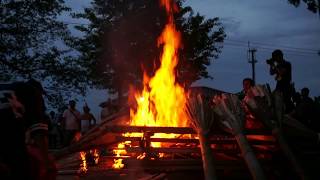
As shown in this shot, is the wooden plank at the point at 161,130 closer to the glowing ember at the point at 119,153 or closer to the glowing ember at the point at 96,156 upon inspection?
the glowing ember at the point at 119,153

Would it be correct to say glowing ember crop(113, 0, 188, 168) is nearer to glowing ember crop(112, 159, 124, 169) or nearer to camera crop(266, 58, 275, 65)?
glowing ember crop(112, 159, 124, 169)

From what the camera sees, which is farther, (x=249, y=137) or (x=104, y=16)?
(x=104, y=16)

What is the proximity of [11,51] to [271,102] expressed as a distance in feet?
60.3

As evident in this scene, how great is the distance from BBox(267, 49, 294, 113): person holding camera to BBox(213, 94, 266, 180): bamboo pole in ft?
6.91

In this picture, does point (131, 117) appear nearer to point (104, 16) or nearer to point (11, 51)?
point (11, 51)

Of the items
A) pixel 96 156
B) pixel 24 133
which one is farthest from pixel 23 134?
pixel 96 156

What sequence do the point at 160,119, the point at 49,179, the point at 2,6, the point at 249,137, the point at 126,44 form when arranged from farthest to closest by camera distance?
the point at 126,44, the point at 2,6, the point at 160,119, the point at 249,137, the point at 49,179

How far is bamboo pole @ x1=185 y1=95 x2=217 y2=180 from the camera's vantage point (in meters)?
7.63

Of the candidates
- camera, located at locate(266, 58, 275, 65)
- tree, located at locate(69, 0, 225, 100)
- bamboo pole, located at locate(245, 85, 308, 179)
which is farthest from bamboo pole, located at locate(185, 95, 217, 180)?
tree, located at locate(69, 0, 225, 100)

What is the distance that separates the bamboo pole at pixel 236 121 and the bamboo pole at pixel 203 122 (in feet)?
0.72

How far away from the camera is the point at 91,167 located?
875cm

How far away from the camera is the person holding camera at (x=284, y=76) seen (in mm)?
10195

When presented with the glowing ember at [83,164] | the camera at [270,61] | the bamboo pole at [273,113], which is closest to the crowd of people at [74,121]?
the glowing ember at [83,164]

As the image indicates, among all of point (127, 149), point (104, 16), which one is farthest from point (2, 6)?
point (127, 149)
